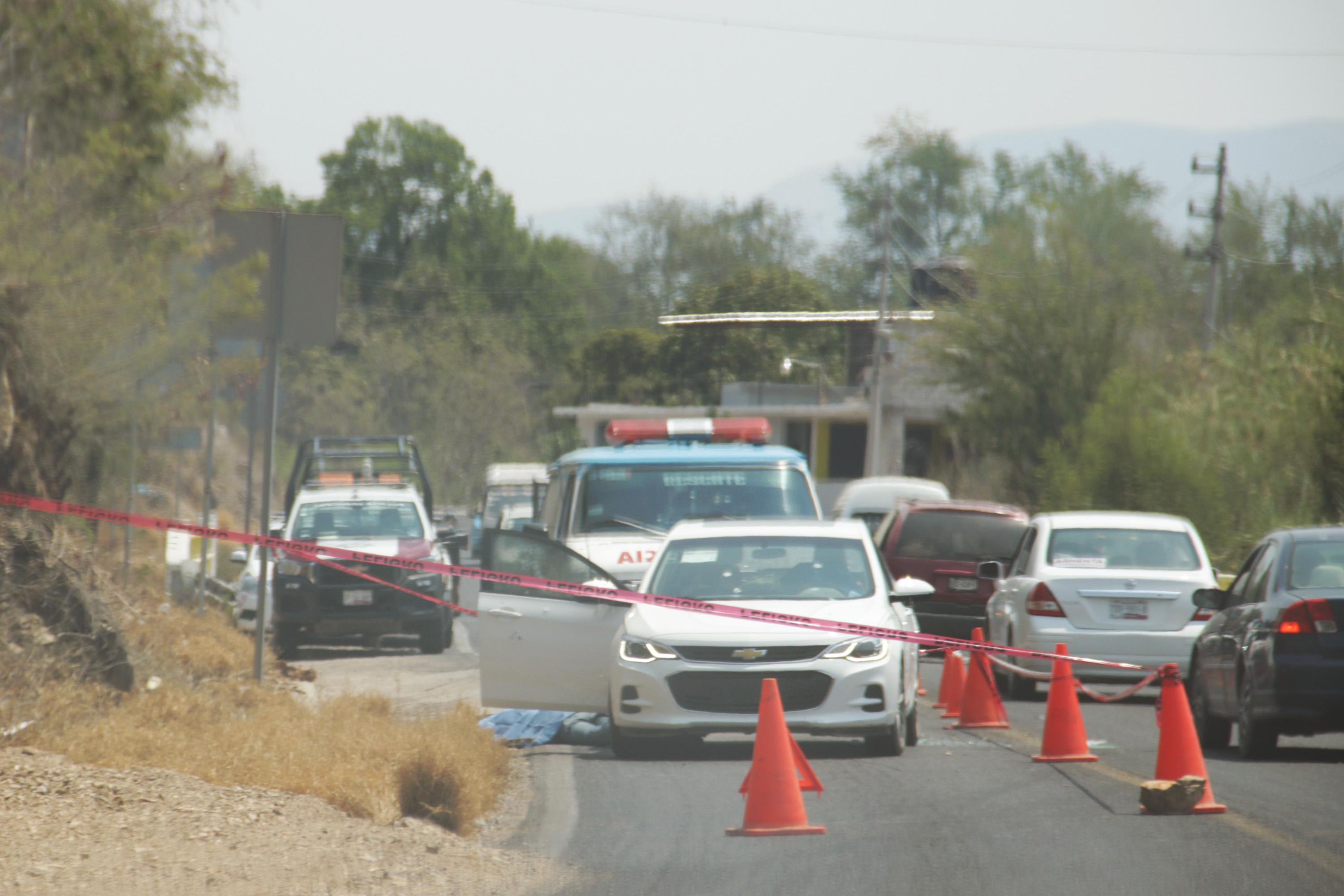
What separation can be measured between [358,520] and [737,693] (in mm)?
11058

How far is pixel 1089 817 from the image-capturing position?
326 inches

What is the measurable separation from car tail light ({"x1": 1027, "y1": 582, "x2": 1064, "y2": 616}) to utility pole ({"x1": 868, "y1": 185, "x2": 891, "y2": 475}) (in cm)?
2616

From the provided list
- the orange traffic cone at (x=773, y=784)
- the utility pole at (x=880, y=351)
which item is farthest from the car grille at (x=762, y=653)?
the utility pole at (x=880, y=351)

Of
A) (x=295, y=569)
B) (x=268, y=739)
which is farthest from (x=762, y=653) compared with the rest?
(x=295, y=569)

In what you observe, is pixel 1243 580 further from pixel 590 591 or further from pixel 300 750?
pixel 300 750

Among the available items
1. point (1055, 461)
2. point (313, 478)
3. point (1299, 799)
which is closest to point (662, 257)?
point (1055, 461)

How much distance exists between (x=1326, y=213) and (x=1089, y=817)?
4591 cm

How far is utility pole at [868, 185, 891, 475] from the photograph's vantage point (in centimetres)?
4144

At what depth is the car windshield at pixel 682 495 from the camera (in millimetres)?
14156

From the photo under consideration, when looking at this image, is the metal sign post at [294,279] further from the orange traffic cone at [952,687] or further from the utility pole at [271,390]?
the orange traffic cone at [952,687]

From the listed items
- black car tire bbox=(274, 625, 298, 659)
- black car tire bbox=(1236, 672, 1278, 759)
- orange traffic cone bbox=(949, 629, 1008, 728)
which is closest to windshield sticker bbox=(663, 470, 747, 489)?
orange traffic cone bbox=(949, 629, 1008, 728)

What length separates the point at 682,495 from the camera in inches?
564

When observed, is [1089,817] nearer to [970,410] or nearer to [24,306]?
[24,306]

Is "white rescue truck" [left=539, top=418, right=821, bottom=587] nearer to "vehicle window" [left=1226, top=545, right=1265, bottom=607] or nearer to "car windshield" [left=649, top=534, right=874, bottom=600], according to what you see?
"car windshield" [left=649, top=534, right=874, bottom=600]
